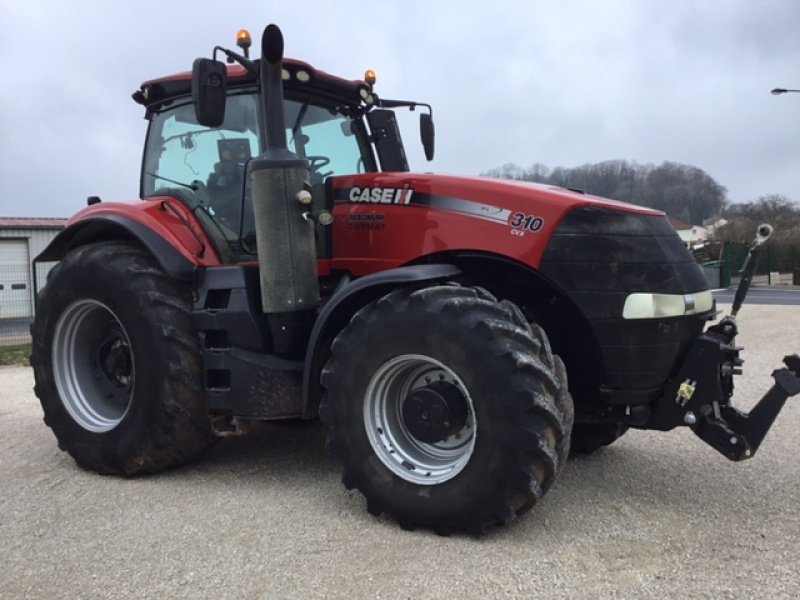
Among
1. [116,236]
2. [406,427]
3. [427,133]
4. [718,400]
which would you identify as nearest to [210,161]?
[116,236]

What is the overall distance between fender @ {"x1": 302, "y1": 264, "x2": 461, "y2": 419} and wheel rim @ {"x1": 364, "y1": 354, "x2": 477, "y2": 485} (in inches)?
15.6

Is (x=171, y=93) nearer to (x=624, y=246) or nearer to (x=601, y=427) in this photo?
(x=624, y=246)

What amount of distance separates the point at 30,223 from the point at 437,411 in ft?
87.8

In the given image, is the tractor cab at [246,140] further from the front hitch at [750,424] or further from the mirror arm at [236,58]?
the front hitch at [750,424]

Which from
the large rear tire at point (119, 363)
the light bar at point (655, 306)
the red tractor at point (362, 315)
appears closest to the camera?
the red tractor at point (362, 315)

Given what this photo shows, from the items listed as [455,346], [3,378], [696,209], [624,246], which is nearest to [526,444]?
[455,346]

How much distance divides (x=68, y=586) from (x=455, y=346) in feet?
6.21

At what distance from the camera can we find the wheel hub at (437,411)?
11.7 ft

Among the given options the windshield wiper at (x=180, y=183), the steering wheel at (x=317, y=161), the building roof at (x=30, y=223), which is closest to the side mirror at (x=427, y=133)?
the steering wheel at (x=317, y=161)

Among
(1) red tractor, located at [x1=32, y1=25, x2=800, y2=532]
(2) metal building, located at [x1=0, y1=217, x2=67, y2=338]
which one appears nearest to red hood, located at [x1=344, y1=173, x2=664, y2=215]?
(1) red tractor, located at [x1=32, y1=25, x2=800, y2=532]

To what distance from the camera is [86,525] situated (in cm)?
369

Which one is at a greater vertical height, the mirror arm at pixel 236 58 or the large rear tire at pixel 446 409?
the mirror arm at pixel 236 58

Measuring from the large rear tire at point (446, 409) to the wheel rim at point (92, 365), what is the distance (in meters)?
Result: 1.81

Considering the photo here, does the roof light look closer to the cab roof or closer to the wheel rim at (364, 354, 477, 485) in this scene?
the cab roof
